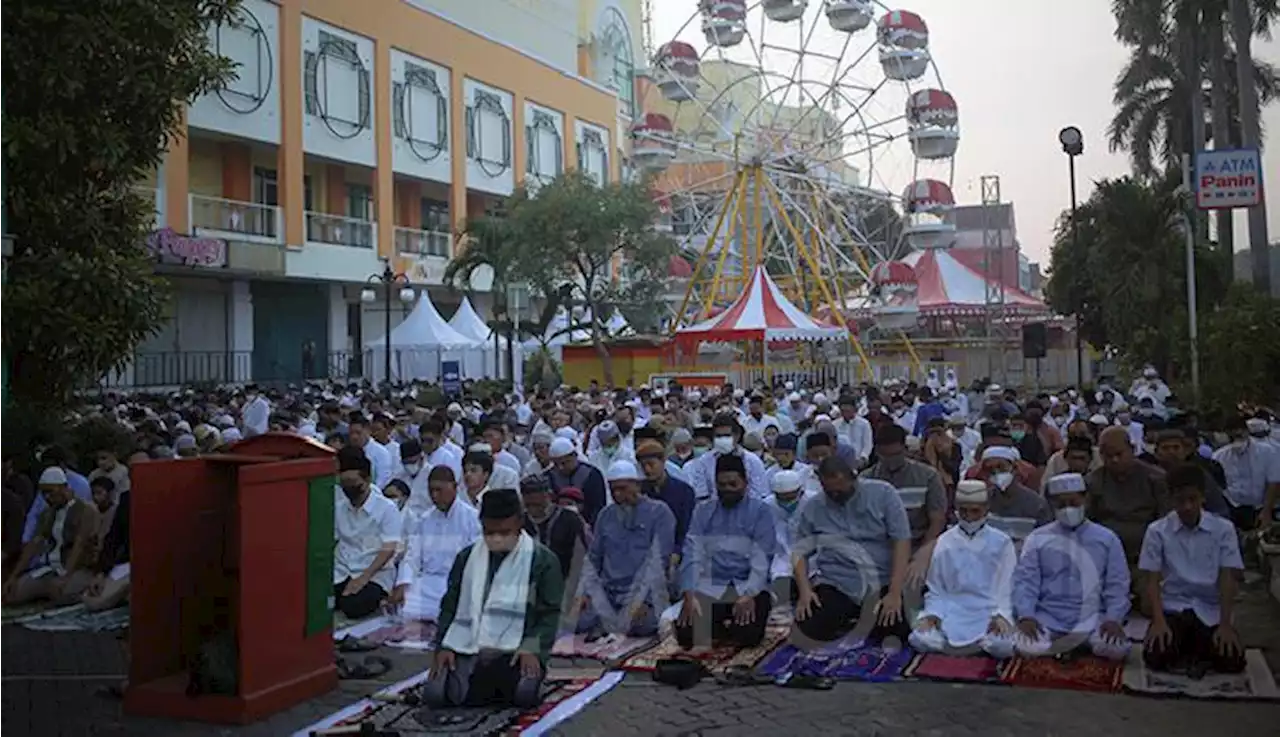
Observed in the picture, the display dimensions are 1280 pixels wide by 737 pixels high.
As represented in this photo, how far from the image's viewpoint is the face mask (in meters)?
7.54

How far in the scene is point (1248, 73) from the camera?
2378 centimetres

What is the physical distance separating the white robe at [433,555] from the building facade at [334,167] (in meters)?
18.0

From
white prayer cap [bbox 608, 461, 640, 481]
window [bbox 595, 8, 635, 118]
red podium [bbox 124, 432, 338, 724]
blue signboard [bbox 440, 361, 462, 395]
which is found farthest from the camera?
window [bbox 595, 8, 635, 118]

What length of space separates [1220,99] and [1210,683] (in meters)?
24.7

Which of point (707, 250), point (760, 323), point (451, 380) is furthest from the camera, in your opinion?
point (707, 250)

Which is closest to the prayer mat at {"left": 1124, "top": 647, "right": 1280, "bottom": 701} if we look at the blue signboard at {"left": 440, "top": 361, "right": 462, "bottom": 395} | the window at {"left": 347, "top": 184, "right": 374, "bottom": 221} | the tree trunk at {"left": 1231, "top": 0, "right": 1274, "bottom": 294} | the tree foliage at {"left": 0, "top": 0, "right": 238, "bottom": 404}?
the tree foliage at {"left": 0, "top": 0, "right": 238, "bottom": 404}

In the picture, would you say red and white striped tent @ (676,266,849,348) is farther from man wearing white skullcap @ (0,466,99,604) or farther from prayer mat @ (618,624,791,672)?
prayer mat @ (618,624,791,672)

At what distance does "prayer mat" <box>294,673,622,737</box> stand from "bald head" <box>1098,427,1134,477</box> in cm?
395

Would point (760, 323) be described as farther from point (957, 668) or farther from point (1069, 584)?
point (957, 668)

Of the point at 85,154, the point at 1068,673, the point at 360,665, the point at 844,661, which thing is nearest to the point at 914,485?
the point at 844,661

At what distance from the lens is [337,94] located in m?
34.9

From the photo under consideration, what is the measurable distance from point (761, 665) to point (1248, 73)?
821 inches

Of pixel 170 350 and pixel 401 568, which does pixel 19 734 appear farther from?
pixel 170 350

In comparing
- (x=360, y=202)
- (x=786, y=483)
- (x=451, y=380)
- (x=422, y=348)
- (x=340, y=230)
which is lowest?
(x=786, y=483)
